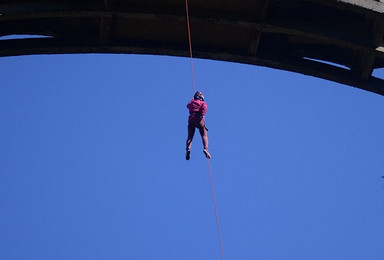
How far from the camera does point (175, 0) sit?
12602mm

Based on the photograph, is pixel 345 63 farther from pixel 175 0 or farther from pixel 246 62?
pixel 175 0

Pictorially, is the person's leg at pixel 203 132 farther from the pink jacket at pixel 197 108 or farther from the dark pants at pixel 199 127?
the pink jacket at pixel 197 108

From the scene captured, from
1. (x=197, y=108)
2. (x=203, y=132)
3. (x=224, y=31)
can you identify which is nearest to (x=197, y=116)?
(x=197, y=108)

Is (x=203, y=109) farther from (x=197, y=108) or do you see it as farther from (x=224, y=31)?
(x=224, y=31)

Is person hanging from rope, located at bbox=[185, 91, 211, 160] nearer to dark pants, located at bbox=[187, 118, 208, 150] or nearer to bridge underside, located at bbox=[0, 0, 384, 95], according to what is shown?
dark pants, located at bbox=[187, 118, 208, 150]

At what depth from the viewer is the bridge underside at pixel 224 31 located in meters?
12.5

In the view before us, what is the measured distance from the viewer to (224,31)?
13273 millimetres

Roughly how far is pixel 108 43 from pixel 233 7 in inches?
112

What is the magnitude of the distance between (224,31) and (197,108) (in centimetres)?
184

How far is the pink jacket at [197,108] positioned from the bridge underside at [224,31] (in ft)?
3.48

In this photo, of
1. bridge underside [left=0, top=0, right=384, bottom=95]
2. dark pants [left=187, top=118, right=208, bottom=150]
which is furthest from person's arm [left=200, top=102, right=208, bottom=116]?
bridge underside [left=0, top=0, right=384, bottom=95]

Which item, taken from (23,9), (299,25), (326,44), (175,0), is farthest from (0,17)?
(326,44)

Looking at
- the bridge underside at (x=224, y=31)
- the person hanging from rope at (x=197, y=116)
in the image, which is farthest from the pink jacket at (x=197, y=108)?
the bridge underside at (x=224, y=31)

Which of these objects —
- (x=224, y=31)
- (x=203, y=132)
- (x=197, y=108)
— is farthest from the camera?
(x=203, y=132)
